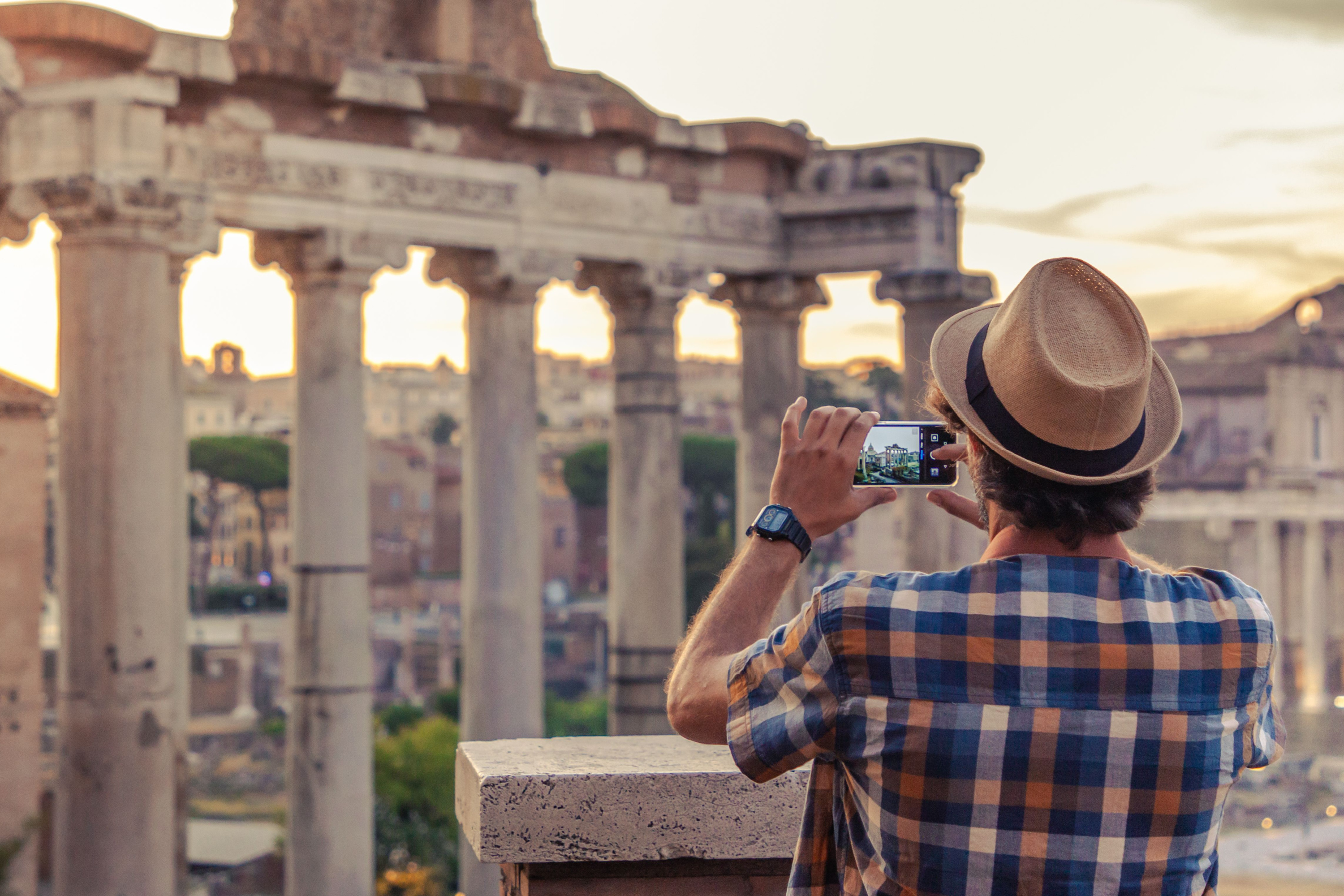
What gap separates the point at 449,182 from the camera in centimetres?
1252

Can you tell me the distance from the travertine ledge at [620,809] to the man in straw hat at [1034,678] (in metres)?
1.30

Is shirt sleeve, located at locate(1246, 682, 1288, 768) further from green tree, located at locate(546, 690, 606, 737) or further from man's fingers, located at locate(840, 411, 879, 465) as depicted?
green tree, located at locate(546, 690, 606, 737)

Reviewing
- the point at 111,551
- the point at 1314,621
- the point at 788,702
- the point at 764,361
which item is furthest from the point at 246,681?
the point at 788,702

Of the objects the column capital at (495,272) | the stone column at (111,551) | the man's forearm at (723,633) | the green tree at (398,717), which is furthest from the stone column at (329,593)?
the green tree at (398,717)

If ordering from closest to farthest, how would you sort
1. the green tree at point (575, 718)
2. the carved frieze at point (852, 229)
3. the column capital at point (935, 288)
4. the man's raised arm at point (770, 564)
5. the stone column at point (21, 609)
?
the man's raised arm at point (770, 564) → the column capital at point (935, 288) → the carved frieze at point (852, 229) → the stone column at point (21, 609) → the green tree at point (575, 718)

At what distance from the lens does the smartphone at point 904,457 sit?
287 cm

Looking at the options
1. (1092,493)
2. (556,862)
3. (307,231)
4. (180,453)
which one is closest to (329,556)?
Answer: (180,453)

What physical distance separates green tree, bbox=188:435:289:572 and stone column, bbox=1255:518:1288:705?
43.2 m

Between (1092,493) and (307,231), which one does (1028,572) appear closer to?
(1092,493)

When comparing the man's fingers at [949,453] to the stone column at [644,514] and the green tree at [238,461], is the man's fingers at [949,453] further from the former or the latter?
the green tree at [238,461]

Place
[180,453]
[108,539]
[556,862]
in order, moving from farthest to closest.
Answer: [180,453] < [108,539] < [556,862]

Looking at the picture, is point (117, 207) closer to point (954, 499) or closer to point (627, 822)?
point (627, 822)

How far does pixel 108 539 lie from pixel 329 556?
1928 millimetres

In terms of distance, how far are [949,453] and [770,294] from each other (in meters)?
11.9
